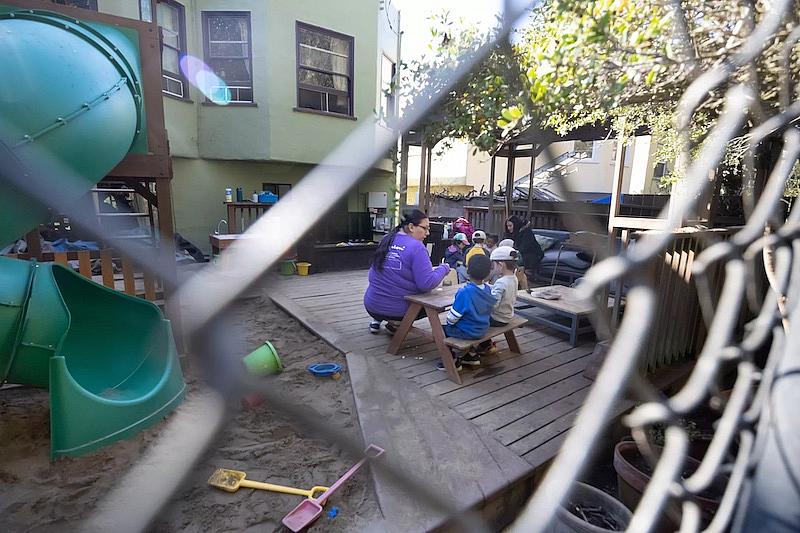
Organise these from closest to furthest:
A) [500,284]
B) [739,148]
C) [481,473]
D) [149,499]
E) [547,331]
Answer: [149,499] < [481,473] < [739,148] < [500,284] < [547,331]

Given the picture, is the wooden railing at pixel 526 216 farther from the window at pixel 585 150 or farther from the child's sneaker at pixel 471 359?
the child's sneaker at pixel 471 359

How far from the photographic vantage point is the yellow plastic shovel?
82.4 inches

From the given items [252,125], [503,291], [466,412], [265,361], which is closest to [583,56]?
[466,412]

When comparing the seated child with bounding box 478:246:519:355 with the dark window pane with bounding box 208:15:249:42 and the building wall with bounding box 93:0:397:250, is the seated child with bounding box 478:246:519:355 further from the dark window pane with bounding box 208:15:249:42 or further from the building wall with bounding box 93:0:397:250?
the dark window pane with bounding box 208:15:249:42

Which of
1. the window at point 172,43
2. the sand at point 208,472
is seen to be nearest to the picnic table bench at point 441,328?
the sand at point 208,472

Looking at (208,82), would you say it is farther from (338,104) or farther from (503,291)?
(503,291)

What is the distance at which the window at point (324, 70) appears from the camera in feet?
26.0

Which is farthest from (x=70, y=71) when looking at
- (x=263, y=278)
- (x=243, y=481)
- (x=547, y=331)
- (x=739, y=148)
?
(x=547, y=331)

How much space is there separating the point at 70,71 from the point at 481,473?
113 inches

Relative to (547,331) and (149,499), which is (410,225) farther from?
(149,499)

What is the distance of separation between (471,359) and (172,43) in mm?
7053

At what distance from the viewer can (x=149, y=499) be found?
2047mm

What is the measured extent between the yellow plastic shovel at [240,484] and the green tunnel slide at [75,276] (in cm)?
73

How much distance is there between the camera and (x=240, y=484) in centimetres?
214
